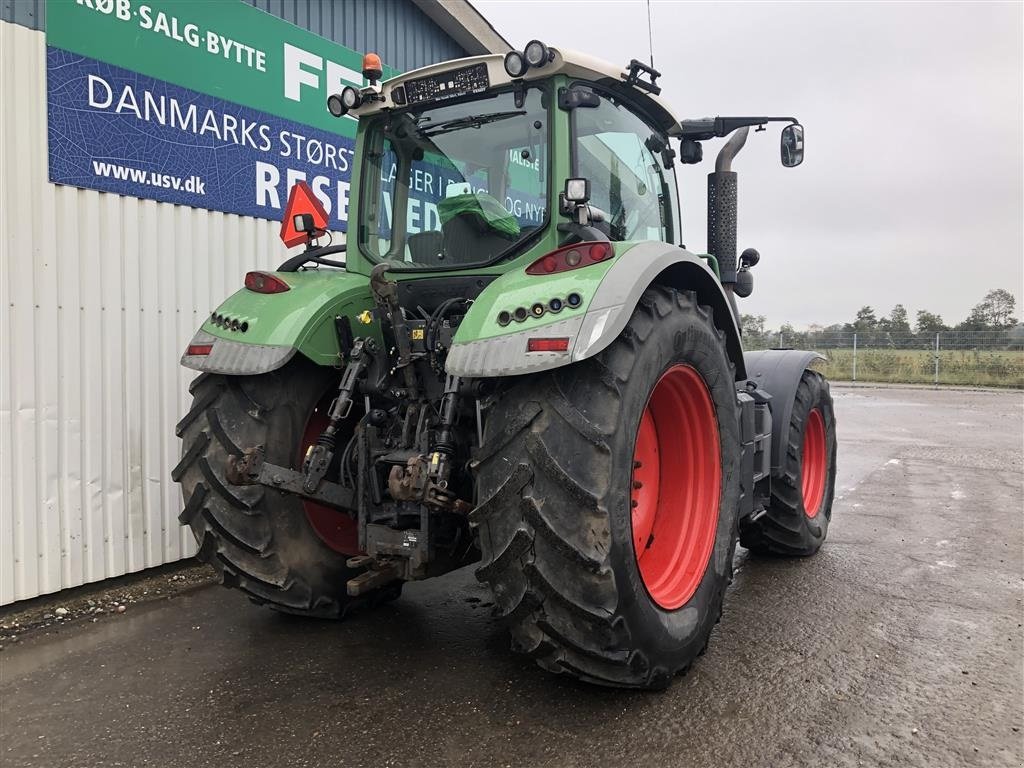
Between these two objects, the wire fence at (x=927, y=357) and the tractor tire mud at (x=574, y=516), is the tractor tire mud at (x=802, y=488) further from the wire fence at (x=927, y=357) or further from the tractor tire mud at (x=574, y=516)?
the wire fence at (x=927, y=357)

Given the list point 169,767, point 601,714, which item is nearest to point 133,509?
point 169,767

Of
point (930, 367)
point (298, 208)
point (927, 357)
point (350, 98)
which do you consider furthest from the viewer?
point (927, 357)

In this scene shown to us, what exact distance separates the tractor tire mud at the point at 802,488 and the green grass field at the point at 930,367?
66.1 feet

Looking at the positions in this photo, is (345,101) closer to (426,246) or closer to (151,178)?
(426,246)

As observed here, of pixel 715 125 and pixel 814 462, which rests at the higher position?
pixel 715 125

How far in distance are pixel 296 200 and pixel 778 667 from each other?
12.4 ft

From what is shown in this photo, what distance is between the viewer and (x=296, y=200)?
4750 millimetres

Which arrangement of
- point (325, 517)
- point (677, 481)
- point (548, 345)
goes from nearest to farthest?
point (548, 345) → point (677, 481) → point (325, 517)

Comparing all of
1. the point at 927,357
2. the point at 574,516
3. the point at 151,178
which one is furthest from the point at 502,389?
the point at 927,357

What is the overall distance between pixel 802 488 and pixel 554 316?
10.6ft

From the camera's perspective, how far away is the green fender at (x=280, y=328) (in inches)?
128

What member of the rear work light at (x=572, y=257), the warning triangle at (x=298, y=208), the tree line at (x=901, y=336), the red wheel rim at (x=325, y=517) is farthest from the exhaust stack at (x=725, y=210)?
the tree line at (x=901, y=336)

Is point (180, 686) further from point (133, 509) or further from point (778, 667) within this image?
point (778, 667)

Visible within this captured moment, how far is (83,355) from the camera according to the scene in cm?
427
